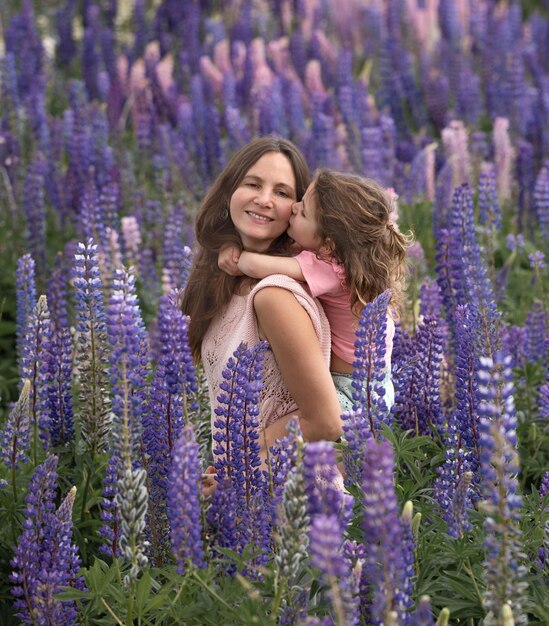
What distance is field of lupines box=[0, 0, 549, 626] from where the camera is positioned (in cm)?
256

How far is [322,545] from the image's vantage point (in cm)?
207

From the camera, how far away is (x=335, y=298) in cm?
382

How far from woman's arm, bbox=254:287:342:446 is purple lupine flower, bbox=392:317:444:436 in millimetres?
367

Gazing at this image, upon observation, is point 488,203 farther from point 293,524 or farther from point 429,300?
point 293,524

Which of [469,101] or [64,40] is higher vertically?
[64,40]

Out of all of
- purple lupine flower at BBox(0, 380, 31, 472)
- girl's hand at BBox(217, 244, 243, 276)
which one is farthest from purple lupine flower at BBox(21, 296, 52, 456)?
girl's hand at BBox(217, 244, 243, 276)

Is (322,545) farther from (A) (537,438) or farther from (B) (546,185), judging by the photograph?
(B) (546,185)

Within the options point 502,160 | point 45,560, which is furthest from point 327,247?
point 502,160

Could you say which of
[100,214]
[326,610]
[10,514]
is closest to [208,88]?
[100,214]

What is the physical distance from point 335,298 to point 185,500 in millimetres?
1421

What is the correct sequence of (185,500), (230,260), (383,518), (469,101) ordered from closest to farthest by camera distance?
(383,518) → (185,500) → (230,260) → (469,101)

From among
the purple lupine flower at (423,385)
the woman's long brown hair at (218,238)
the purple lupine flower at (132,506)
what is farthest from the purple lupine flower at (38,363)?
the purple lupine flower at (423,385)

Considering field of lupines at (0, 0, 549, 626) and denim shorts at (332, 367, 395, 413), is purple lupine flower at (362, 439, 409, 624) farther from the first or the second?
denim shorts at (332, 367, 395, 413)

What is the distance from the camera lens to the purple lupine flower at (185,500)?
2567mm
